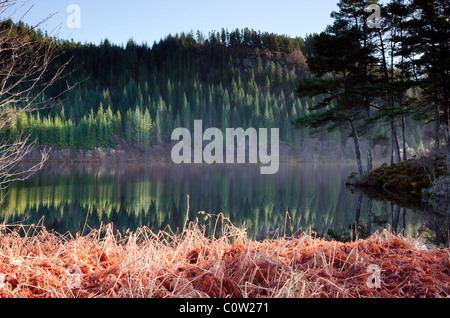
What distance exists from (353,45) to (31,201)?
758 inches

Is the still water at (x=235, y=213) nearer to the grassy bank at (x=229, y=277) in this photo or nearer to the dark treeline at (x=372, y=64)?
the grassy bank at (x=229, y=277)

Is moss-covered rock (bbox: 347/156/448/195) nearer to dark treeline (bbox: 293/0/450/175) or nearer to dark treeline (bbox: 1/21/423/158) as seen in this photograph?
dark treeline (bbox: 293/0/450/175)

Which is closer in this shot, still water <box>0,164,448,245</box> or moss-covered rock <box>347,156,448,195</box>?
still water <box>0,164,448,245</box>

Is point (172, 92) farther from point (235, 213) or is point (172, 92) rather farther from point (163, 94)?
point (235, 213)

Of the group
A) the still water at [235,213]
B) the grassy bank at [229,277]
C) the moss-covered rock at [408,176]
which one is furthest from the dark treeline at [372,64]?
the grassy bank at [229,277]

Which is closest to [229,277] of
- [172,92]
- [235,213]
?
[235,213]

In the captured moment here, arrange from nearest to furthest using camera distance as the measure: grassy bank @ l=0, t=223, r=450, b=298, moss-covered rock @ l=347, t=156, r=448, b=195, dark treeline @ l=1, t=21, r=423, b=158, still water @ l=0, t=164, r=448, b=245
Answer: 1. grassy bank @ l=0, t=223, r=450, b=298
2. still water @ l=0, t=164, r=448, b=245
3. moss-covered rock @ l=347, t=156, r=448, b=195
4. dark treeline @ l=1, t=21, r=423, b=158

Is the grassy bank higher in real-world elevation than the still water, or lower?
higher

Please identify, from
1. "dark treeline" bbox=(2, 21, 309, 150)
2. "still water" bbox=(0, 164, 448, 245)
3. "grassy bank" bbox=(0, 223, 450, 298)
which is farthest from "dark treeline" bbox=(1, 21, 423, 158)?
"still water" bbox=(0, 164, 448, 245)

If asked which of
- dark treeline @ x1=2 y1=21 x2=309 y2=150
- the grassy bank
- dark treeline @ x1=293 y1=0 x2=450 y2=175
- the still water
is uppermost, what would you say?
dark treeline @ x1=2 y1=21 x2=309 y2=150

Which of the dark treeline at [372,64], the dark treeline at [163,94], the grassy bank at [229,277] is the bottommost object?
the grassy bank at [229,277]

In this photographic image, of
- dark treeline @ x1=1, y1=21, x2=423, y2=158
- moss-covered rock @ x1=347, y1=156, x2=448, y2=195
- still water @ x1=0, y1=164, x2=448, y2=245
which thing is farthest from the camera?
dark treeline @ x1=1, y1=21, x2=423, y2=158
